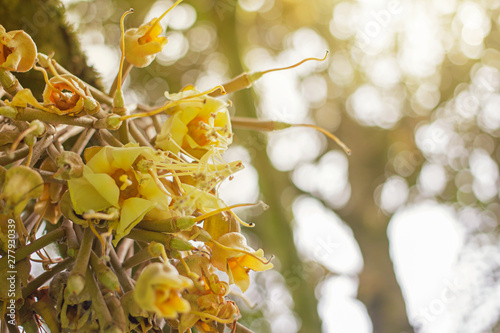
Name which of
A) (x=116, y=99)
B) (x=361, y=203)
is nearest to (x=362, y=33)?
(x=361, y=203)

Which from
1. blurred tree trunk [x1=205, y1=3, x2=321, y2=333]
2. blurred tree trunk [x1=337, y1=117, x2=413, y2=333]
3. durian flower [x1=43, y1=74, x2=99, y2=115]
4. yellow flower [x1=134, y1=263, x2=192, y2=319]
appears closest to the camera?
yellow flower [x1=134, y1=263, x2=192, y2=319]

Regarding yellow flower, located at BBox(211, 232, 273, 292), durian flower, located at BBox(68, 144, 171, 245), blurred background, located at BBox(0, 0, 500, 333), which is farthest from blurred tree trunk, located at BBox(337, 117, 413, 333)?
durian flower, located at BBox(68, 144, 171, 245)

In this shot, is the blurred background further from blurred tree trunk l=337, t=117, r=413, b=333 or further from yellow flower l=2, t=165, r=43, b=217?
yellow flower l=2, t=165, r=43, b=217

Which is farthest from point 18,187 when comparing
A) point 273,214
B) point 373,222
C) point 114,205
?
point 373,222

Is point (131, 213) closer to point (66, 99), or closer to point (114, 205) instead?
point (114, 205)

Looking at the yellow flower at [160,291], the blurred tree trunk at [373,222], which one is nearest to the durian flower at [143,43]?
the yellow flower at [160,291]

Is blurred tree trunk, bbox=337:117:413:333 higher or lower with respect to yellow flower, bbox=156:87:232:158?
lower

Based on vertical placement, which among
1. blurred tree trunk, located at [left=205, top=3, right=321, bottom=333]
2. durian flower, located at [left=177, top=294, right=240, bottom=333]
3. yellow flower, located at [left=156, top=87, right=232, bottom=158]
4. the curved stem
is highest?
yellow flower, located at [left=156, top=87, right=232, bottom=158]

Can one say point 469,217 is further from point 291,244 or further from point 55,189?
point 55,189
